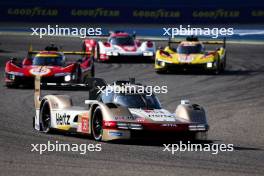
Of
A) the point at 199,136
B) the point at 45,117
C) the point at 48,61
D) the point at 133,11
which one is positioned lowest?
the point at 199,136

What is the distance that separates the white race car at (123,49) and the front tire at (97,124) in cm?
2088

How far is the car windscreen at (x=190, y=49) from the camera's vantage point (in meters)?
32.7

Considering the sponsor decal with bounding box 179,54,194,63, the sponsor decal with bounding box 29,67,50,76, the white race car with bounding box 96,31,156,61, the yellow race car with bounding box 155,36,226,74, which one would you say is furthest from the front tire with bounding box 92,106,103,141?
the white race car with bounding box 96,31,156,61

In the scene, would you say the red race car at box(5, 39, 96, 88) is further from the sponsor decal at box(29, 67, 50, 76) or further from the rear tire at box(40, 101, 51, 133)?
the rear tire at box(40, 101, 51, 133)

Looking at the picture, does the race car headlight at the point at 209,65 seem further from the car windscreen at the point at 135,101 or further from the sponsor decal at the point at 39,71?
the car windscreen at the point at 135,101

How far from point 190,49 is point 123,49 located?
464 centimetres

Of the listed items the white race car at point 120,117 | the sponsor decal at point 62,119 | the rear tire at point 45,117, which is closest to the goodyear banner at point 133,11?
the rear tire at point 45,117

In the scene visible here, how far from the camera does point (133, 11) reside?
2206 inches

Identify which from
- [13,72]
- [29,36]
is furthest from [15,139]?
[29,36]

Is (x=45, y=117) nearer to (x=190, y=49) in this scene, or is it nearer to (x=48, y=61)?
(x=48, y=61)

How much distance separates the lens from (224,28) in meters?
51.7

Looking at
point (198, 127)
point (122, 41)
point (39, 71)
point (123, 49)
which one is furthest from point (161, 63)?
point (198, 127)

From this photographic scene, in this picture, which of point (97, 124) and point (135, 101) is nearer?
point (97, 124)

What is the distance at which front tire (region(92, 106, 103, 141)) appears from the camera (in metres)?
15.6
